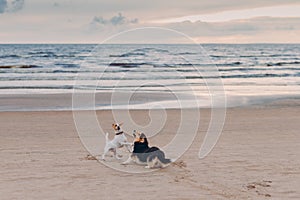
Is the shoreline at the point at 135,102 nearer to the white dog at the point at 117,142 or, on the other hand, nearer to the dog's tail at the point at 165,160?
the white dog at the point at 117,142

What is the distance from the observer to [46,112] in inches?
661

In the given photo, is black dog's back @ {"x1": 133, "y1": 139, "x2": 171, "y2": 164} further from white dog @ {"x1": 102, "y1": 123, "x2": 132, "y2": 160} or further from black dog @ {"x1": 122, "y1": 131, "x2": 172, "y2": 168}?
white dog @ {"x1": 102, "y1": 123, "x2": 132, "y2": 160}

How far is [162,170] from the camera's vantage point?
8.95 meters

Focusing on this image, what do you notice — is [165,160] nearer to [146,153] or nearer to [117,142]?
[146,153]

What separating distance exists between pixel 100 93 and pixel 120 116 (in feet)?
30.8

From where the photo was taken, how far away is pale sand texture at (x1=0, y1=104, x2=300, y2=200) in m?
7.78

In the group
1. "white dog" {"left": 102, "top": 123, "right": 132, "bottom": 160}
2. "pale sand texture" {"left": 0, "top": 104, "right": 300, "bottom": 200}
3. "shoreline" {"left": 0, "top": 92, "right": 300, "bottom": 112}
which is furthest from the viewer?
"shoreline" {"left": 0, "top": 92, "right": 300, "bottom": 112}

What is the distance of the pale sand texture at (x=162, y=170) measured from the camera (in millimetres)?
7781

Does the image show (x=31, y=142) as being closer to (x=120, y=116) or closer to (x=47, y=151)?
(x=47, y=151)

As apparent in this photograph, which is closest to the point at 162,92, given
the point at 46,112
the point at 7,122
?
the point at 46,112

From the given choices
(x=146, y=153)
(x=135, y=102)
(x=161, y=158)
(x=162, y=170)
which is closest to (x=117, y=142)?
(x=146, y=153)

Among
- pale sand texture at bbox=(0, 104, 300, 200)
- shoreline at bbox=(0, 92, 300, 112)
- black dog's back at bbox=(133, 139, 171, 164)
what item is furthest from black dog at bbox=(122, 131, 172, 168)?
shoreline at bbox=(0, 92, 300, 112)

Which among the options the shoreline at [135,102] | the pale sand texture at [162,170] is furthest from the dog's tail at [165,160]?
the shoreline at [135,102]

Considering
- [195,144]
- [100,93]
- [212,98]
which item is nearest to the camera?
[195,144]
